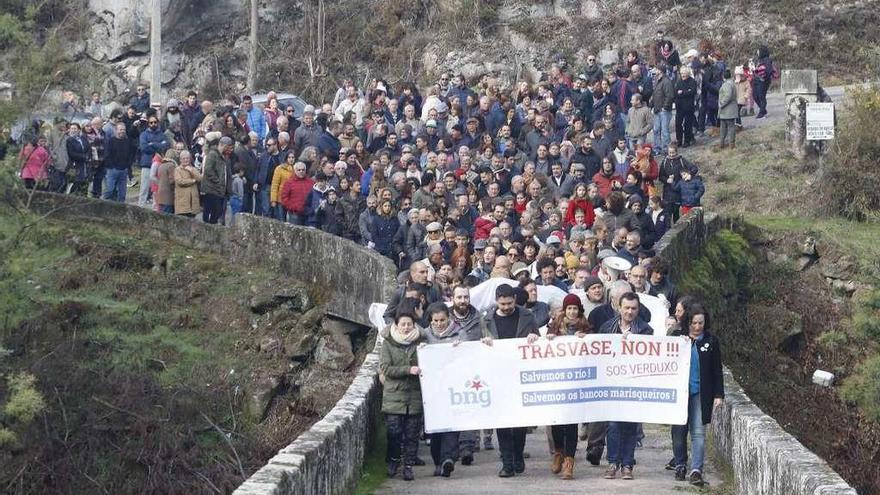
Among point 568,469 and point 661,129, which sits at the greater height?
point 661,129

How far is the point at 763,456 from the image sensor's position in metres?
14.0

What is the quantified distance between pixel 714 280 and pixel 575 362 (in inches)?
559

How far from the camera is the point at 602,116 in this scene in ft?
105

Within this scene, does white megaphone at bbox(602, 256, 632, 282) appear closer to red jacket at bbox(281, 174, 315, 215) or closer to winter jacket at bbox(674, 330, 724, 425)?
winter jacket at bbox(674, 330, 724, 425)

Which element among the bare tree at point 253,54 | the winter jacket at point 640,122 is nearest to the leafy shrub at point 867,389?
the winter jacket at point 640,122

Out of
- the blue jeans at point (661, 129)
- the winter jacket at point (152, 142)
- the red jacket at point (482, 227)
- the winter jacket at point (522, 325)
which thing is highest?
the blue jeans at point (661, 129)

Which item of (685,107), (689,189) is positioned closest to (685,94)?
(685,107)

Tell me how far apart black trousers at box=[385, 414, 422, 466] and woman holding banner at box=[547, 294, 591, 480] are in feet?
4.26

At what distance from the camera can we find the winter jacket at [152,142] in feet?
102

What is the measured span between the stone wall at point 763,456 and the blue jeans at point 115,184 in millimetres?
17349

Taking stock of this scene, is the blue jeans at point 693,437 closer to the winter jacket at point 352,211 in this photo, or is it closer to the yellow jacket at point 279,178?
the winter jacket at point 352,211

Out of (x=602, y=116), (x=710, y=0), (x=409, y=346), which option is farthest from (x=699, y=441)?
(x=710, y=0)

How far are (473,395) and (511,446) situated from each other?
63cm

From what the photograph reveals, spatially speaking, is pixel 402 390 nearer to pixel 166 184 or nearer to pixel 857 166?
pixel 166 184
